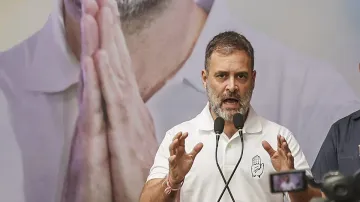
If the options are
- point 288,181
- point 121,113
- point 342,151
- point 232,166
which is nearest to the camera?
point 288,181

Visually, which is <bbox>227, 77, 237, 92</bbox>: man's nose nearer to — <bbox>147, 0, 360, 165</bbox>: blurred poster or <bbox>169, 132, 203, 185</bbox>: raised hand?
<bbox>169, 132, 203, 185</bbox>: raised hand

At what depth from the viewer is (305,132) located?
2271mm

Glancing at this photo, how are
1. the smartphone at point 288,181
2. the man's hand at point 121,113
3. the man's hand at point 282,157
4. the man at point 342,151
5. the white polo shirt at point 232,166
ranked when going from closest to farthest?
1. the smartphone at point 288,181
2. the man's hand at point 282,157
3. the white polo shirt at point 232,166
4. the man at point 342,151
5. the man's hand at point 121,113

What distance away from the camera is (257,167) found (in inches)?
68.2

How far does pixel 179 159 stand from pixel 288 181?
57 cm

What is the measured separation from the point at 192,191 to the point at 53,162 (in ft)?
2.81

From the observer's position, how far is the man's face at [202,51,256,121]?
1737 millimetres

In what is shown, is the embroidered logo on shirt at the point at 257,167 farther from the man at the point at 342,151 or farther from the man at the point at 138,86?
the man at the point at 138,86

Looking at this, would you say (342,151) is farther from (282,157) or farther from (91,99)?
(91,99)

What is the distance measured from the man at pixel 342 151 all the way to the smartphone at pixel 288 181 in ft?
2.94

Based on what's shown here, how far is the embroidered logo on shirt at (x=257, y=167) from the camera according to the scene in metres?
1.72

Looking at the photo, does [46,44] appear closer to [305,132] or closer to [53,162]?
[53,162]

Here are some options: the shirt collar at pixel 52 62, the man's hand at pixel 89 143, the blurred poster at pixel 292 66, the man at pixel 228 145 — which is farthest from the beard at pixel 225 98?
the shirt collar at pixel 52 62

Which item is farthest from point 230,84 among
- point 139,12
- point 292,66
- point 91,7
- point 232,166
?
point 91,7
